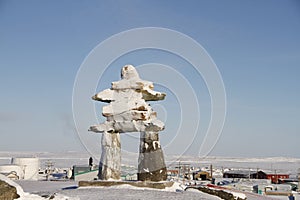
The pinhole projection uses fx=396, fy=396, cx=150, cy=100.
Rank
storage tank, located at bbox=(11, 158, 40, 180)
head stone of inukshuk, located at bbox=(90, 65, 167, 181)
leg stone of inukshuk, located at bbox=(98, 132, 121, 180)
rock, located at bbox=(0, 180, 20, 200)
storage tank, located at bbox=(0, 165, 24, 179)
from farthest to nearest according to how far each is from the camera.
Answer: storage tank, located at bbox=(11, 158, 40, 180)
storage tank, located at bbox=(0, 165, 24, 179)
leg stone of inukshuk, located at bbox=(98, 132, 121, 180)
head stone of inukshuk, located at bbox=(90, 65, 167, 181)
rock, located at bbox=(0, 180, 20, 200)

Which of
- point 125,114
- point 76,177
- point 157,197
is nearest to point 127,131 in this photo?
point 125,114

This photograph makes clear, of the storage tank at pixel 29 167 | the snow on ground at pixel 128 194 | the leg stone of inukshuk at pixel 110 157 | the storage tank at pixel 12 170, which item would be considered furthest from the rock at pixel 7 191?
the storage tank at pixel 29 167

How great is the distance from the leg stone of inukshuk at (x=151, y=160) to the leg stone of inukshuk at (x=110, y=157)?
1.12m

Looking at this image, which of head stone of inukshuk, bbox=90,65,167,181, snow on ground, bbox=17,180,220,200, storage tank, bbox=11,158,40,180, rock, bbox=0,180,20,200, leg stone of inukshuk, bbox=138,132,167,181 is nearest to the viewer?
rock, bbox=0,180,20,200

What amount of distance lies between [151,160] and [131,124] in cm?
187

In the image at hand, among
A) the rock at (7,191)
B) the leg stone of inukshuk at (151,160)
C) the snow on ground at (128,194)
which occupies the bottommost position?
the snow on ground at (128,194)

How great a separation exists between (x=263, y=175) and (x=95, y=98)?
53894mm

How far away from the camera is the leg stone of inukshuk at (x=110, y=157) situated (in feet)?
60.4

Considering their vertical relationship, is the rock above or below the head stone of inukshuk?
below

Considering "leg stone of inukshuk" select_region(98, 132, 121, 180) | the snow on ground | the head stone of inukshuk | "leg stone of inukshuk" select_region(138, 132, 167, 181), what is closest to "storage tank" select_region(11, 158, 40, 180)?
"leg stone of inukshuk" select_region(98, 132, 121, 180)

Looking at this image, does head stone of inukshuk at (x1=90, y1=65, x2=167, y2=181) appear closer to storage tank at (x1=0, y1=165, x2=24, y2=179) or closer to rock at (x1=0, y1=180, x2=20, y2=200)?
rock at (x1=0, y1=180, x2=20, y2=200)

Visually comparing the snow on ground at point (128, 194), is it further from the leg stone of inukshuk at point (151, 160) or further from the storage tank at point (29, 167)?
the storage tank at point (29, 167)

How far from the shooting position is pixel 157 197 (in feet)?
47.4

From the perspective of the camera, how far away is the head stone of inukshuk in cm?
1803
